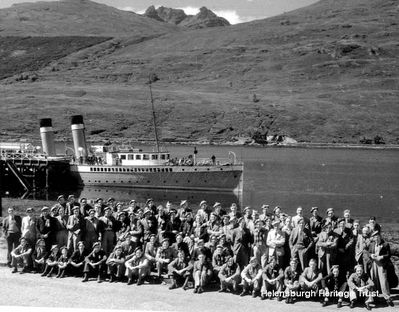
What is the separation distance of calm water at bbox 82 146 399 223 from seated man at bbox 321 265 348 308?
45988 millimetres

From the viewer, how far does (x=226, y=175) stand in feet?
284

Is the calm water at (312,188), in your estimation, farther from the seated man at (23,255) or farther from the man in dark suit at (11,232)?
the seated man at (23,255)

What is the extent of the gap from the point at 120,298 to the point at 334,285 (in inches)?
262

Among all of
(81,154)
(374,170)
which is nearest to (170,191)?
(81,154)

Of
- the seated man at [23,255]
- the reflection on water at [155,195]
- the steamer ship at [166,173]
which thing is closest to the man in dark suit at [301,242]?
the seated man at [23,255]

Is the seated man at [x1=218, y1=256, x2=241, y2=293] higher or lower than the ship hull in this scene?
higher

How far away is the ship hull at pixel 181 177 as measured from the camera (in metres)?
85.8

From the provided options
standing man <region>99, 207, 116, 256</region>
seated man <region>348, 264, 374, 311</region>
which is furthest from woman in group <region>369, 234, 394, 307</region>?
standing man <region>99, 207, 116, 256</region>

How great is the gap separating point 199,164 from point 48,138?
23.7 metres

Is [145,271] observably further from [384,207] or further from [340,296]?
[384,207]

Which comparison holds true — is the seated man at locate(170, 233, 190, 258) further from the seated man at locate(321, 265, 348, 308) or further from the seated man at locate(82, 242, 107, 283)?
the seated man at locate(321, 265, 348, 308)

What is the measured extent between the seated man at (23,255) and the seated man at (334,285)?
10793 mm

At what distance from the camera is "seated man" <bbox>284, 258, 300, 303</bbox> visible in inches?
813

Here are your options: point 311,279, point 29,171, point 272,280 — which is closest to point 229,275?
point 272,280
